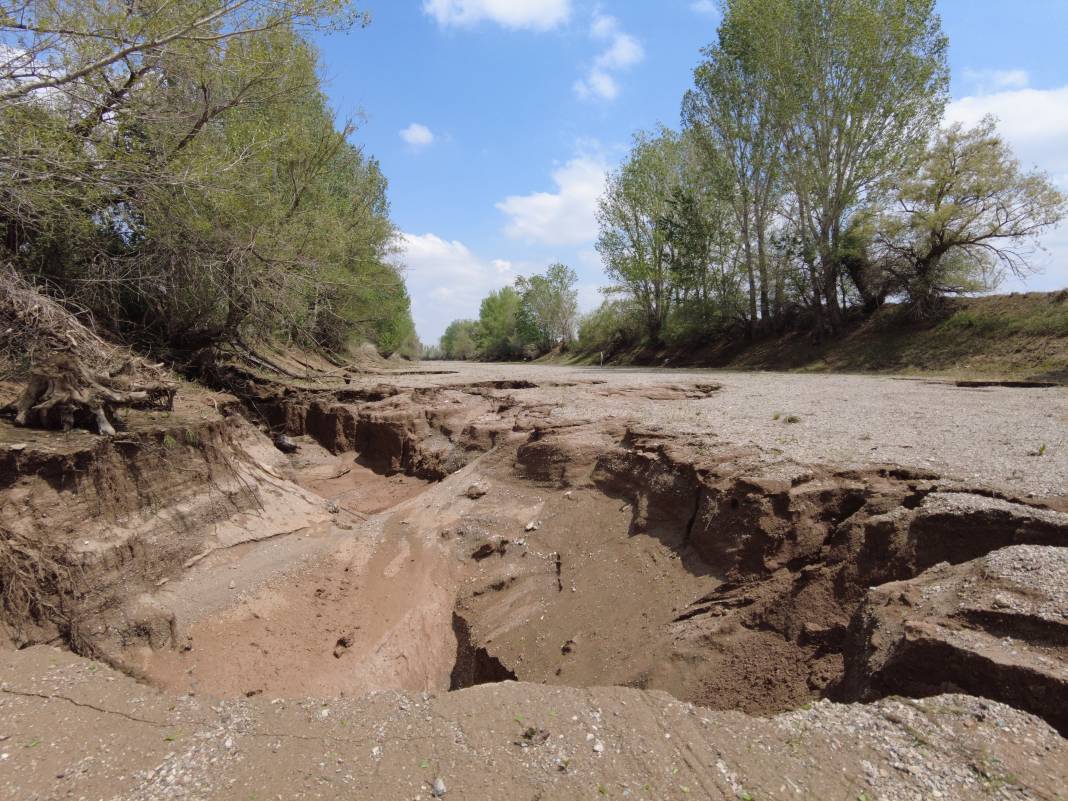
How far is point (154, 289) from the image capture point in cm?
932

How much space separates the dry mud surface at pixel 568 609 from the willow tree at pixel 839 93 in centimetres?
A: 1298

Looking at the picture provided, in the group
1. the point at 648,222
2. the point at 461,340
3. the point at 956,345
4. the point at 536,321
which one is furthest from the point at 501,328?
the point at 956,345

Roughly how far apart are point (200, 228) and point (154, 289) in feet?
4.60

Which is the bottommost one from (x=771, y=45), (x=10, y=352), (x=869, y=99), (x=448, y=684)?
(x=448, y=684)

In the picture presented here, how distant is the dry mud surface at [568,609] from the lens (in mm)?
2717

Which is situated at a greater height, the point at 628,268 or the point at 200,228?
the point at 628,268

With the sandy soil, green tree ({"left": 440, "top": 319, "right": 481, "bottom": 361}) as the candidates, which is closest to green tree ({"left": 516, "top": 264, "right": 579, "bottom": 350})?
green tree ({"left": 440, "top": 319, "right": 481, "bottom": 361})

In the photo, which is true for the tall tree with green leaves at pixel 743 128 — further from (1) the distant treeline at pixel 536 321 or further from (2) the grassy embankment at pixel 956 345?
(1) the distant treeline at pixel 536 321

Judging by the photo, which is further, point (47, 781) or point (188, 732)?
point (188, 732)

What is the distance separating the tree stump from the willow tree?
22.8 m

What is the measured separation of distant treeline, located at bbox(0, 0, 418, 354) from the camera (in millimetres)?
6465

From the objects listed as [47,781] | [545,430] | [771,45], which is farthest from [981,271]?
[47,781]

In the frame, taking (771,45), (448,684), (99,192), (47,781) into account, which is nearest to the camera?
(47,781)

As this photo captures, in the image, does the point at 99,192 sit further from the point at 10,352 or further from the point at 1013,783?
the point at 1013,783
